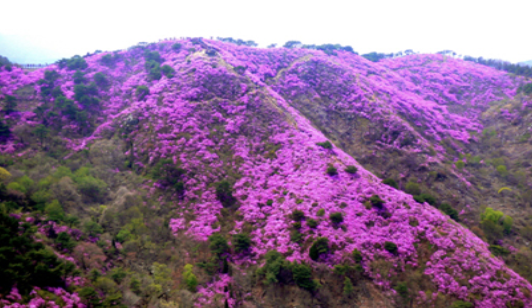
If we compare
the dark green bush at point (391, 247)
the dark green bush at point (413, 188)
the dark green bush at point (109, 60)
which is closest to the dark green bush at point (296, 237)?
the dark green bush at point (391, 247)

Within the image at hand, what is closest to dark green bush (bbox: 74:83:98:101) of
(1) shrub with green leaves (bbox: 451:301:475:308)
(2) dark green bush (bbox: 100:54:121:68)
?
(2) dark green bush (bbox: 100:54:121:68)

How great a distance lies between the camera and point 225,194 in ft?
113

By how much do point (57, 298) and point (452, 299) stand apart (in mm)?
33584

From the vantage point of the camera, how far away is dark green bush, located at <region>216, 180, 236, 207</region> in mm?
33781

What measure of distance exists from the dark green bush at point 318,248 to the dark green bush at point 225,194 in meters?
13.4

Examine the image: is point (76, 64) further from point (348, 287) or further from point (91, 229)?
point (348, 287)

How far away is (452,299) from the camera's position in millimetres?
22484

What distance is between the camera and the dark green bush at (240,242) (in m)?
27.7

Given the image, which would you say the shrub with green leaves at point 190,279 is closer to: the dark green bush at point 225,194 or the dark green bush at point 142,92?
the dark green bush at point 225,194

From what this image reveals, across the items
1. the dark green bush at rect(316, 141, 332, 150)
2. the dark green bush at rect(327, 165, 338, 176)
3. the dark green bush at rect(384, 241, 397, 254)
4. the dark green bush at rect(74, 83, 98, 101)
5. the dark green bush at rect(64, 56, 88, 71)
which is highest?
the dark green bush at rect(64, 56, 88, 71)

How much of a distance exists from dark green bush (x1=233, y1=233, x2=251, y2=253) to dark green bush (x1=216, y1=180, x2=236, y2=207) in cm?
665

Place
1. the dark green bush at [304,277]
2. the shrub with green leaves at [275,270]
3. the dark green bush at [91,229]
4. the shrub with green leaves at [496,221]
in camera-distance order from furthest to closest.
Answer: the shrub with green leaves at [496,221] → the dark green bush at [91,229] → the shrub with green leaves at [275,270] → the dark green bush at [304,277]

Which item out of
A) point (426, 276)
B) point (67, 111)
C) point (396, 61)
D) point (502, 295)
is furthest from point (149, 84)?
point (396, 61)

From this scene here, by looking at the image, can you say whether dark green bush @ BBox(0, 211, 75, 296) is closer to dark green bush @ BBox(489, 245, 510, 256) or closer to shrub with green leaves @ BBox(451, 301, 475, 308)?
shrub with green leaves @ BBox(451, 301, 475, 308)
